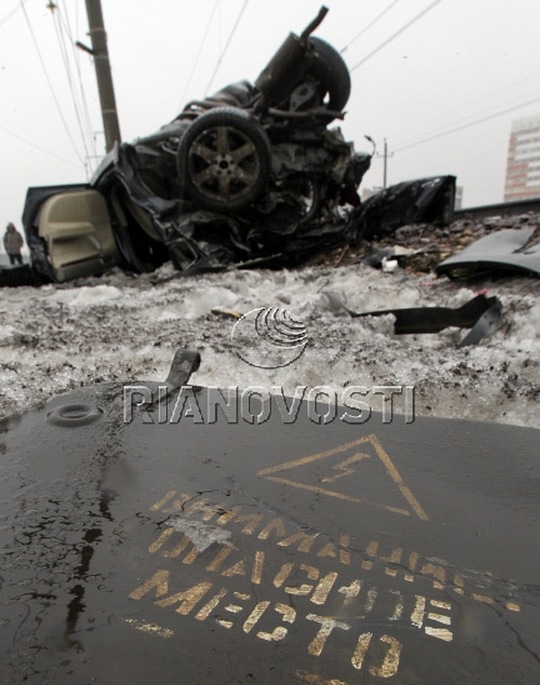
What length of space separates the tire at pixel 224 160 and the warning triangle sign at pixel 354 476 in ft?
15.4

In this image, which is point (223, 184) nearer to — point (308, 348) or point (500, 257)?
point (500, 257)

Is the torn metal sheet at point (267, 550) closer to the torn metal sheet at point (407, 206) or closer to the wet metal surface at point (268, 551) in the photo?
the wet metal surface at point (268, 551)

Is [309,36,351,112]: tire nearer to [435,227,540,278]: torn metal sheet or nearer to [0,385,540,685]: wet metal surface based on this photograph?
[435,227,540,278]: torn metal sheet

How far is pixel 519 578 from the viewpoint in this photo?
2.66 ft

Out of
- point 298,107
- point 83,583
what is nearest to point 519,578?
point 83,583

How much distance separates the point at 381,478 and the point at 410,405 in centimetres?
75

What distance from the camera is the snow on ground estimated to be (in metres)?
1.84

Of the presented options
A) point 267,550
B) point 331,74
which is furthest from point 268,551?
point 331,74

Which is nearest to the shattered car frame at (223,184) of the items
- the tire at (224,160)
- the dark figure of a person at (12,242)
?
the tire at (224,160)

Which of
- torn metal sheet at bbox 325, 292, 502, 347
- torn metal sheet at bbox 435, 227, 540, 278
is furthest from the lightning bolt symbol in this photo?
torn metal sheet at bbox 435, 227, 540, 278

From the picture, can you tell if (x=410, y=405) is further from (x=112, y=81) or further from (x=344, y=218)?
(x=112, y=81)

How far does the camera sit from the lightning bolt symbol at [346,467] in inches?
43.9

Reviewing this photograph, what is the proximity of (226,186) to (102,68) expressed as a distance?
5301 millimetres

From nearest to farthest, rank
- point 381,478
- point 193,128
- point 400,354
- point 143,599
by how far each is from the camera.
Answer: point 143,599
point 381,478
point 400,354
point 193,128
